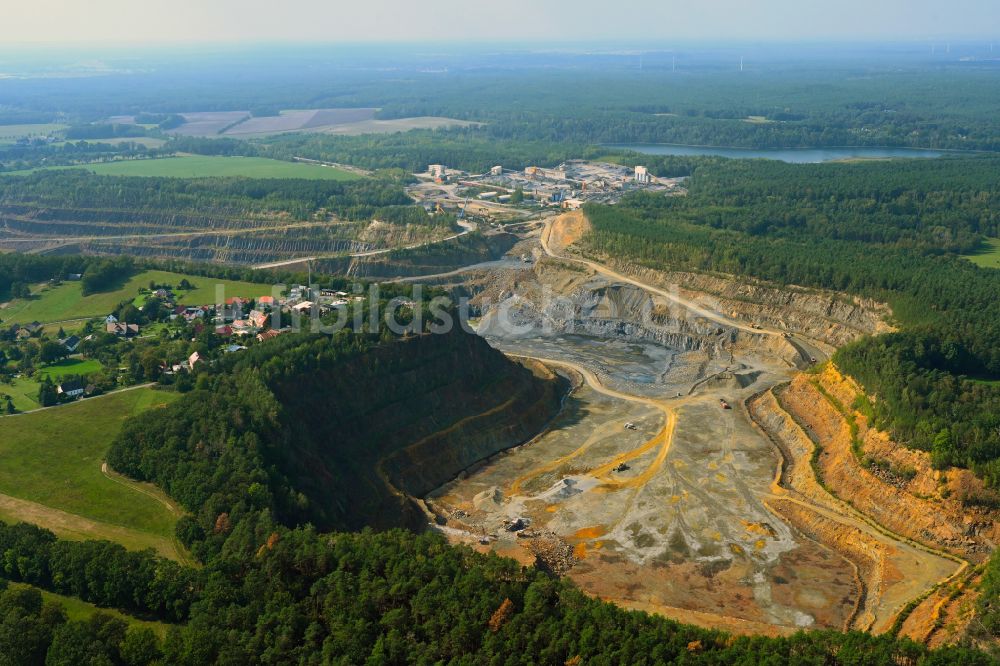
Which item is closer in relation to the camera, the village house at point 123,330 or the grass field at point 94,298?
the village house at point 123,330

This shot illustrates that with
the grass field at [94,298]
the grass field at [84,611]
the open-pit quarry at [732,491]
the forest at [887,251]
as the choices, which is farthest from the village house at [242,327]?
the forest at [887,251]

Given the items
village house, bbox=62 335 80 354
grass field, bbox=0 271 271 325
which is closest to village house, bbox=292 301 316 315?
grass field, bbox=0 271 271 325

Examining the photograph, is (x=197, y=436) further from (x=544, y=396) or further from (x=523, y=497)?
(x=544, y=396)

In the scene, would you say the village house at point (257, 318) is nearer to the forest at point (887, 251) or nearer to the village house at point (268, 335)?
the village house at point (268, 335)

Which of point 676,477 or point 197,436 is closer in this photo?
point 197,436

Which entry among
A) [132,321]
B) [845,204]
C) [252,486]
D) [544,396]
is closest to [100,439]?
[252,486]

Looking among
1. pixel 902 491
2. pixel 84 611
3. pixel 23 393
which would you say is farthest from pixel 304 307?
pixel 902 491

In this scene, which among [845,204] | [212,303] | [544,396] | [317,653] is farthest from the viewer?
[845,204]

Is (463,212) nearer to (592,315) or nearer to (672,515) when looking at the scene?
(592,315)
